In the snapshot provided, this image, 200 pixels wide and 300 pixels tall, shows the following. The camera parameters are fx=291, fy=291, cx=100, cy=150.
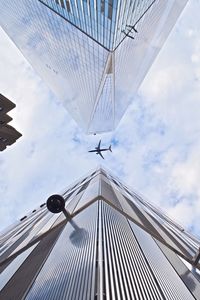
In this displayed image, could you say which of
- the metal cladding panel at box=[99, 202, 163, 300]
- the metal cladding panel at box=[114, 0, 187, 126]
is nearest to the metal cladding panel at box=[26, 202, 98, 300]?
the metal cladding panel at box=[99, 202, 163, 300]

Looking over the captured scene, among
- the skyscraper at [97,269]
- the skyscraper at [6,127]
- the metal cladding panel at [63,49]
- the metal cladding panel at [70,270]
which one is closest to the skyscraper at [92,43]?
the metal cladding panel at [63,49]

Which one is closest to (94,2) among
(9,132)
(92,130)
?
(9,132)

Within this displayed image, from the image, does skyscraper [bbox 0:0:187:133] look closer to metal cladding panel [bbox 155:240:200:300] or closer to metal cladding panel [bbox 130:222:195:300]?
metal cladding panel [bbox 155:240:200:300]

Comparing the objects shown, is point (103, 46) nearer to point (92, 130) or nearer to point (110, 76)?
point (110, 76)

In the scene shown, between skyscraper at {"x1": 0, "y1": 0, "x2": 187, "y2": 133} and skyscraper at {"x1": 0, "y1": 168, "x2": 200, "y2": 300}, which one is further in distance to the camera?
skyscraper at {"x1": 0, "y1": 0, "x2": 187, "y2": 133}

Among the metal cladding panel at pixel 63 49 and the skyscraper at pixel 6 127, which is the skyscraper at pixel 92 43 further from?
the skyscraper at pixel 6 127

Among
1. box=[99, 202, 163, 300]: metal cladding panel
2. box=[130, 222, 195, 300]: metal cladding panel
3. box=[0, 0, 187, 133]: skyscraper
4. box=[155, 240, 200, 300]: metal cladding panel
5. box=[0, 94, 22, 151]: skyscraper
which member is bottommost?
box=[155, 240, 200, 300]: metal cladding panel
